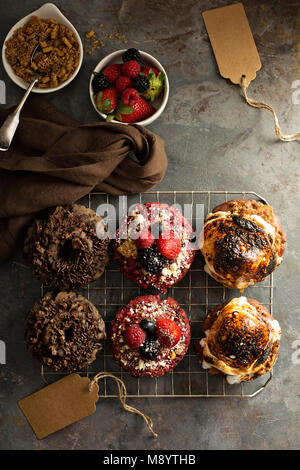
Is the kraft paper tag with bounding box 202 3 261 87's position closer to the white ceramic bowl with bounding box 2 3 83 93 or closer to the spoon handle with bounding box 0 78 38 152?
the white ceramic bowl with bounding box 2 3 83 93

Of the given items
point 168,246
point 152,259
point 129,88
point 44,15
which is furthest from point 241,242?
point 44,15

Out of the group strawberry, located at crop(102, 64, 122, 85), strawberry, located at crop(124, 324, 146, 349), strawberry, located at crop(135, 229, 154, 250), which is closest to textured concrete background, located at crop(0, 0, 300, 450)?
strawberry, located at crop(102, 64, 122, 85)

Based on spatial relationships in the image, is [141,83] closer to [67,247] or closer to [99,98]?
[99,98]

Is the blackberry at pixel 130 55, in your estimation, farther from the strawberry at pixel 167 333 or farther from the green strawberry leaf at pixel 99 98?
the strawberry at pixel 167 333
